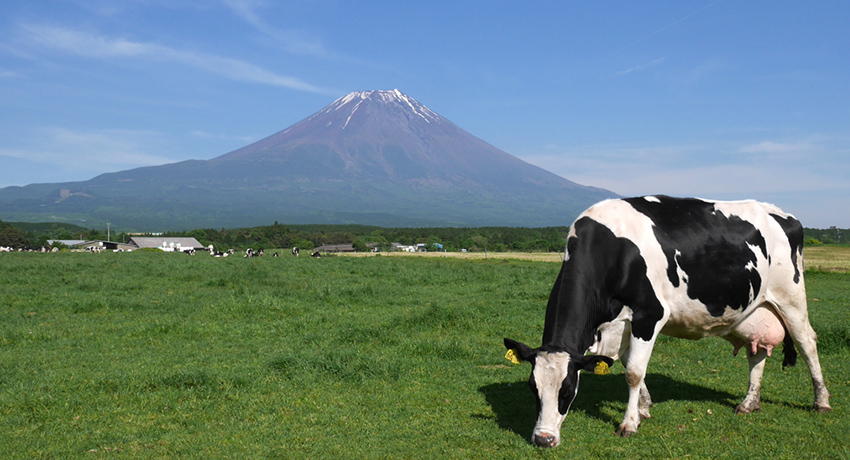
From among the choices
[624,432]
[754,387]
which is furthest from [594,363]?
[754,387]

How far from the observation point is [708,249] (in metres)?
6.47

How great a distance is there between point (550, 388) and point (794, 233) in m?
3.68

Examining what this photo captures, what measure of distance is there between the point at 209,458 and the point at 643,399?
456cm

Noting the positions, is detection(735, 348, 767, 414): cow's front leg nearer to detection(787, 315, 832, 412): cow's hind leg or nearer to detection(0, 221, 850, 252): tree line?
detection(787, 315, 832, 412): cow's hind leg

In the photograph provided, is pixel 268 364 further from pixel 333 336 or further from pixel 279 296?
pixel 279 296

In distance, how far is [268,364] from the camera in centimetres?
847

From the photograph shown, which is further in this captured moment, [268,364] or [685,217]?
[268,364]

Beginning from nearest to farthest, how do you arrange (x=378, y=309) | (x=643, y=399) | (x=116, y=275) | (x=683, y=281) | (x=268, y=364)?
(x=683, y=281)
(x=643, y=399)
(x=268, y=364)
(x=378, y=309)
(x=116, y=275)

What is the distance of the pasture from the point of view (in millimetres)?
5738

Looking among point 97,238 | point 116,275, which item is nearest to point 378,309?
point 116,275

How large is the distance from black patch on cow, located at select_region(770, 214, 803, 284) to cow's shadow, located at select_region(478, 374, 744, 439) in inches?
69.3

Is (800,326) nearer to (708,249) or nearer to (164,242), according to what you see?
(708,249)

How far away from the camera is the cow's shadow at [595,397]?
6.55 metres

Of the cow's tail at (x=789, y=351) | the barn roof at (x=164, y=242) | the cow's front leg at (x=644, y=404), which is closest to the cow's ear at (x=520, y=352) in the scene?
the cow's front leg at (x=644, y=404)
